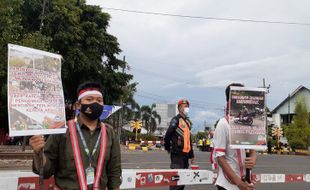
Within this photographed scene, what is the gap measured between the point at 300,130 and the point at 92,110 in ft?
192

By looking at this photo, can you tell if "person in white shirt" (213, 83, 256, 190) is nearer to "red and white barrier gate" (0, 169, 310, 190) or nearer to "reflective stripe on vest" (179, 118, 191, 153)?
"red and white barrier gate" (0, 169, 310, 190)

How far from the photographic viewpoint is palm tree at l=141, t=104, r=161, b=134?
4033 inches

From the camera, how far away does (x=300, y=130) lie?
5828 centimetres

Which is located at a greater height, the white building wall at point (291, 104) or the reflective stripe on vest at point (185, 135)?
the white building wall at point (291, 104)

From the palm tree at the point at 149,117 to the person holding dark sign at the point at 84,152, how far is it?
9804 centimetres

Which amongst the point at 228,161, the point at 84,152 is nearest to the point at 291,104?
the point at 228,161

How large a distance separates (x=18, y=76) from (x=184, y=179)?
4.75 m

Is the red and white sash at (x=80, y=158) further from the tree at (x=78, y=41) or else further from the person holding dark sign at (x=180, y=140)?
the tree at (x=78, y=41)

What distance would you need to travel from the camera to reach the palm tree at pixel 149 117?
102 meters

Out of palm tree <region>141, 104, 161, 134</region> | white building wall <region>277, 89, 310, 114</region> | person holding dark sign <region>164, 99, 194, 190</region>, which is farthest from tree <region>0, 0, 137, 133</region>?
palm tree <region>141, 104, 161, 134</region>

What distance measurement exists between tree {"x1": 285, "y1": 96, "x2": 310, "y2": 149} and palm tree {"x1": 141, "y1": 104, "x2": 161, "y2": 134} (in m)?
46.4

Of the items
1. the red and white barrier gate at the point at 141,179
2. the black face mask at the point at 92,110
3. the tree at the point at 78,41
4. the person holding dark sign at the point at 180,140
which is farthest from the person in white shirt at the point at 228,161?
the tree at the point at 78,41

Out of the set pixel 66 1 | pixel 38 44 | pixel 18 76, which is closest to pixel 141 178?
pixel 18 76

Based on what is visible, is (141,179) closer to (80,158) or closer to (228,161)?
(228,161)
